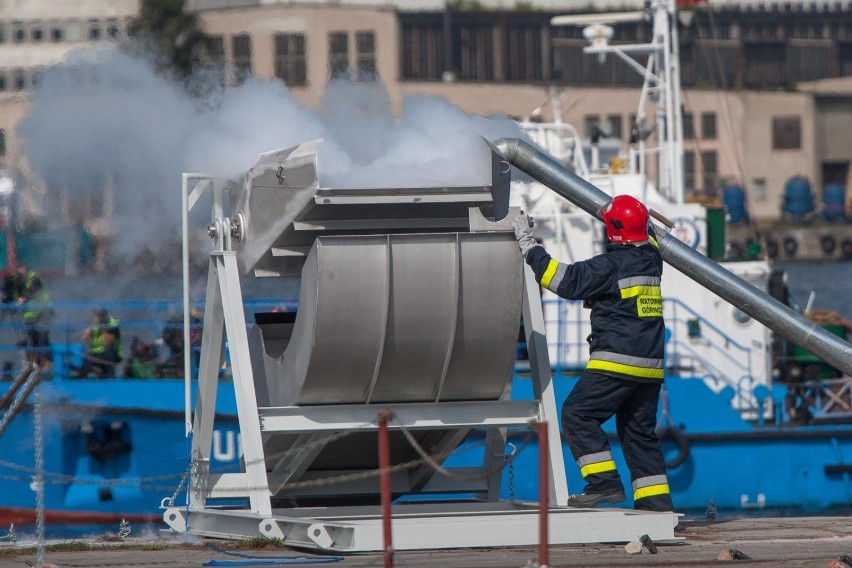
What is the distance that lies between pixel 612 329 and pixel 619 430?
0.58 m

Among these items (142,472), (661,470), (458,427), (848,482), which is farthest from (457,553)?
(848,482)

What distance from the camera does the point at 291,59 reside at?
10.0 meters

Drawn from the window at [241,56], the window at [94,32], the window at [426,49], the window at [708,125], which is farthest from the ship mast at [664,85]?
the window at [708,125]

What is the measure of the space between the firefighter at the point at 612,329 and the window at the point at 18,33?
5.26 m

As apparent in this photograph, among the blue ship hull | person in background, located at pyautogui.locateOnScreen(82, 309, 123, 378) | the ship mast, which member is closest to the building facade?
the ship mast

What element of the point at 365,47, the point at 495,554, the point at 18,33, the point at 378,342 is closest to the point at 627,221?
the point at 378,342

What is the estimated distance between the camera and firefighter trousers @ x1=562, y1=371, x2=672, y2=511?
632 cm

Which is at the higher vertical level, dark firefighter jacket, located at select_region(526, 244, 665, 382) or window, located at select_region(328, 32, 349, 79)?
window, located at select_region(328, 32, 349, 79)

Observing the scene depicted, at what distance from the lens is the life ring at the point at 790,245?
4994 cm

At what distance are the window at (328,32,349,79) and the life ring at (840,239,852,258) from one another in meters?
39.4

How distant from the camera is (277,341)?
732 centimetres

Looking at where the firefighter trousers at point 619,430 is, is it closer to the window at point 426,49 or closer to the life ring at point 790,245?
the window at point 426,49

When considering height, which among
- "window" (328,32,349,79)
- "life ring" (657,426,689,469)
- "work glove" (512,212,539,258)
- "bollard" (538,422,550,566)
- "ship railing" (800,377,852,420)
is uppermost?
"window" (328,32,349,79)

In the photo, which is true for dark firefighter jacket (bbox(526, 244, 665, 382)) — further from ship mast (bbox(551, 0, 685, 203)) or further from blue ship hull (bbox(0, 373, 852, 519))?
ship mast (bbox(551, 0, 685, 203))
